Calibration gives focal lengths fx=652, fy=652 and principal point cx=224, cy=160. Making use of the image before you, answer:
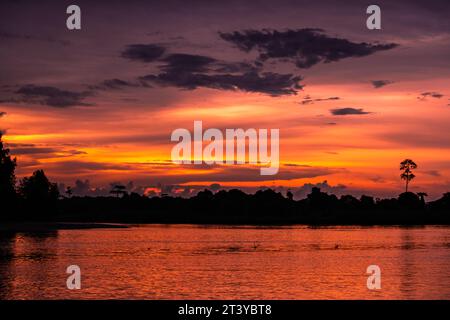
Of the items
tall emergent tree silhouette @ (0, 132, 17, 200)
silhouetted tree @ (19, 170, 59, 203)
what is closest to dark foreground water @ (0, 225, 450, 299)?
tall emergent tree silhouette @ (0, 132, 17, 200)

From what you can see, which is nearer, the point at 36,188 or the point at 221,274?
the point at 221,274

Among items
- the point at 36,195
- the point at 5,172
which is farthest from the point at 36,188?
the point at 5,172

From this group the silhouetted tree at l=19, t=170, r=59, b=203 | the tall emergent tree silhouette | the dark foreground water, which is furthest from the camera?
the silhouetted tree at l=19, t=170, r=59, b=203

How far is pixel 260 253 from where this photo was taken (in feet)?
283

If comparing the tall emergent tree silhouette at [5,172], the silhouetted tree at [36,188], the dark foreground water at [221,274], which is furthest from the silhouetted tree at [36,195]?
the dark foreground water at [221,274]

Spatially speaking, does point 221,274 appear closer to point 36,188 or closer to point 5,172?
point 5,172

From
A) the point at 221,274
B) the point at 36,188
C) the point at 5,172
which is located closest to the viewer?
the point at 221,274

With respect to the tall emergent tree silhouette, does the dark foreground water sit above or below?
below

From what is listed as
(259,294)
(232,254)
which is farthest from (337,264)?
(259,294)

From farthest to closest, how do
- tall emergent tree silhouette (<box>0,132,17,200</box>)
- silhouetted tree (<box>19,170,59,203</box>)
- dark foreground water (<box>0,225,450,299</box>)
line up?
1. silhouetted tree (<box>19,170,59,203</box>)
2. tall emergent tree silhouette (<box>0,132,17,200</box>)
3. dark foreground water (<box>0,225,450,299</box>)

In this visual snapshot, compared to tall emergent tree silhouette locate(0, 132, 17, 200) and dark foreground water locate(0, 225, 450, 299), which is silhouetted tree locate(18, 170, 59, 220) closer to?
tall emergent tree silhouette locate(0, 132, 17, 200)

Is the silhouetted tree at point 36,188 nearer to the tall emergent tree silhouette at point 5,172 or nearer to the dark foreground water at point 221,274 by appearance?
the tall emergent tree silhouette at point 5,172
